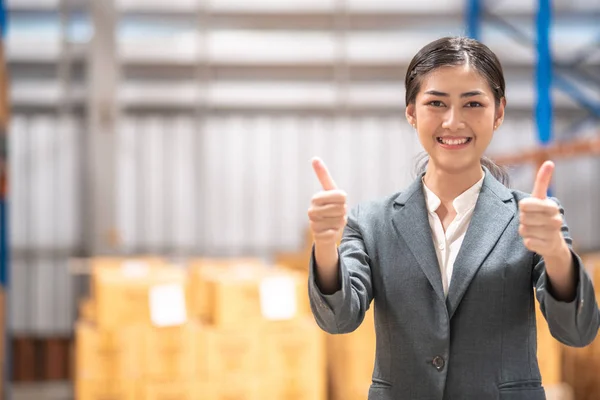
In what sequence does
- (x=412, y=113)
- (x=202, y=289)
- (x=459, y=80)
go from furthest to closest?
1. (x=202, y=289)
2. (x=412, y=113)
3. (x=459, y=80)

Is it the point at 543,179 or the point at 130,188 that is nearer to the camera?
the point at 543,179

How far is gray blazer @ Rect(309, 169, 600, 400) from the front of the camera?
1.56 meters

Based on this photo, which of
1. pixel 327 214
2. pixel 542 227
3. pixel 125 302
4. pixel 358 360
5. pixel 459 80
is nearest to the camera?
pixel 542 227

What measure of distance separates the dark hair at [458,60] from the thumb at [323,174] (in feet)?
0.96

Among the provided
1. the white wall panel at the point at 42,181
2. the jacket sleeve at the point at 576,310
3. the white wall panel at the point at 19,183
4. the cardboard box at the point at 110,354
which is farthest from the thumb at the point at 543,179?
the white wall panel at the point at 19,183

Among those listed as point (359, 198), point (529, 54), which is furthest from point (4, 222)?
point (529, 54)

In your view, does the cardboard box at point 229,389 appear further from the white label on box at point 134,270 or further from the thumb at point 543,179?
the thumb at point 543,179

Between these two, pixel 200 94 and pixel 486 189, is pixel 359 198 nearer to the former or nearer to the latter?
pixel 200 94

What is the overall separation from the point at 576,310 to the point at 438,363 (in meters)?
0.29

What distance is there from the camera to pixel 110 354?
490cm

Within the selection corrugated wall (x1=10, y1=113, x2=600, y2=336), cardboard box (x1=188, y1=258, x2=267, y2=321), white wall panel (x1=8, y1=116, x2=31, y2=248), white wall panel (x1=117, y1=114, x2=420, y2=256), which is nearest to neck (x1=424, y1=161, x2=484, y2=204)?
cardboard box (x1=188, y1=258, x2=267, y2=321)

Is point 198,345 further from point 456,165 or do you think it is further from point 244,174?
point 244,174

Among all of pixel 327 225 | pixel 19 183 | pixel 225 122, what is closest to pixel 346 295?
pixel 327 225

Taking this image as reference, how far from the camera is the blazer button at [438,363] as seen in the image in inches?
61.8
